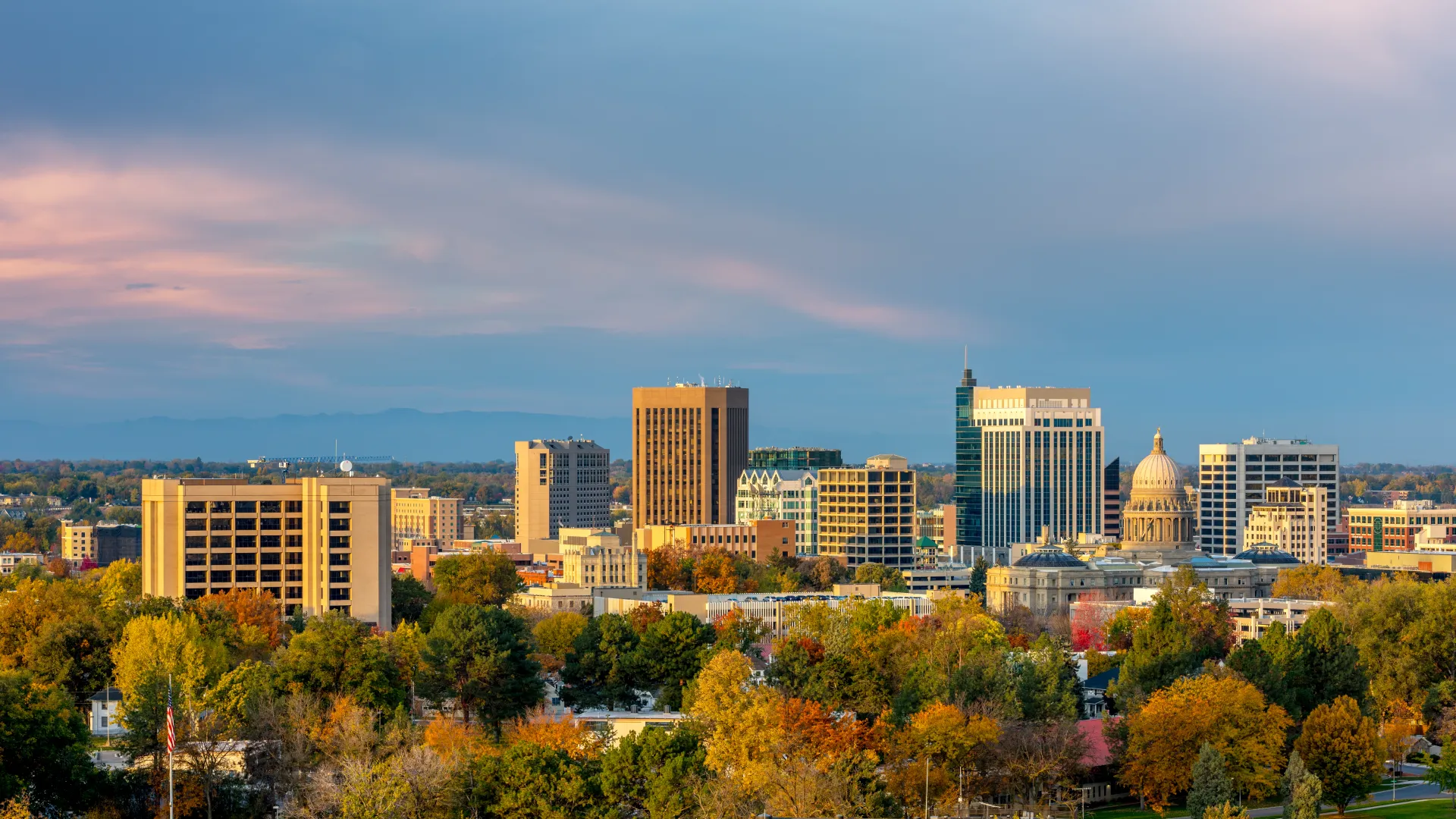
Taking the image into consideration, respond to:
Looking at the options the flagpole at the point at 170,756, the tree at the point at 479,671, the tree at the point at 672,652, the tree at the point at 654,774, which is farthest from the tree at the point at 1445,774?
the flagpole at the point at 170,756

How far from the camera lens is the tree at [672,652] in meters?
138

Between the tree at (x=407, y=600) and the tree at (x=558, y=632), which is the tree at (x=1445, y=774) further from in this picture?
the tree at (x=407, y=600)

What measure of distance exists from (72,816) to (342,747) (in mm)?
12015

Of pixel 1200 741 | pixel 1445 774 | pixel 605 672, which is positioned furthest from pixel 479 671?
pixel 1445 774

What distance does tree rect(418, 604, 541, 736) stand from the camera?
123000mm

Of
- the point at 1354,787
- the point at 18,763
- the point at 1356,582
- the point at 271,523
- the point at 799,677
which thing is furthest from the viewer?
the point at 1356,582

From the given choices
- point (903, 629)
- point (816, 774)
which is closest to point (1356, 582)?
point (903, 629)

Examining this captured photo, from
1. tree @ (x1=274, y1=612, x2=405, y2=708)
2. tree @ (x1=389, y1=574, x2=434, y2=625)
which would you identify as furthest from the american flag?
tree @ (x1=389, y1=574, x2=434, y2=625)

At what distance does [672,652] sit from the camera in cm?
13938

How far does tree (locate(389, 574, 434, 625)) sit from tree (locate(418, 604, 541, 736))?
50.1 meters

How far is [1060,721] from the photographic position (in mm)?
116500

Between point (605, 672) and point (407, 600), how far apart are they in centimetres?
4641

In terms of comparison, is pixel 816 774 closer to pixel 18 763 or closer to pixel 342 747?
pixel 342 747

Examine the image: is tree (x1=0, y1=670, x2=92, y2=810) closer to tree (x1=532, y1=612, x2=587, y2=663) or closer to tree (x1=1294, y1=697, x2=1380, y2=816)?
tree (x1=532, y1=612, x2=587, y2=663)
